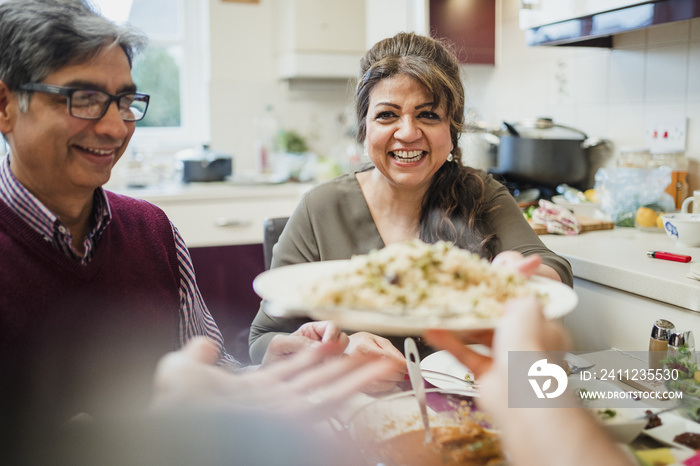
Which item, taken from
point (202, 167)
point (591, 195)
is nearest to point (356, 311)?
point (591, 195)

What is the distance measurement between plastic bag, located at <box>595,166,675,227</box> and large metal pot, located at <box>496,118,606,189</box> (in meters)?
0.25

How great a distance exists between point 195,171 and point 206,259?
607 mm

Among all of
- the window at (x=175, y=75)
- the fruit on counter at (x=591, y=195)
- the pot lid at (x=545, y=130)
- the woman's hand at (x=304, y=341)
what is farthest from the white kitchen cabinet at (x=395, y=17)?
the woman's hand at (x=304, y=341)

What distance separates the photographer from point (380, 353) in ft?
3.56

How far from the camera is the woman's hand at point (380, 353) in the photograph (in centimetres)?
93

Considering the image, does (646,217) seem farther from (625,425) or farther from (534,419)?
(534,419)

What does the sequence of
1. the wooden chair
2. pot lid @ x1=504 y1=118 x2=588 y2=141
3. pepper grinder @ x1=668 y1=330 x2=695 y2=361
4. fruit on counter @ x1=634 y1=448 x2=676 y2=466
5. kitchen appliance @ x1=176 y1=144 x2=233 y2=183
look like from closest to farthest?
fruit on counter @ x1=634 y1=448 x2=676 y2=466 < pepper grinder @ x1=668 y1=330 x2=695 y2=361 < the wooden chair < pot lid @ x1=504 y1=118 x2=588 y2=141 < kitchen appliance @ x1=176 y1=144 x2=233 y2=183

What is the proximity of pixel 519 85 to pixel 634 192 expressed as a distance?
1.01 m

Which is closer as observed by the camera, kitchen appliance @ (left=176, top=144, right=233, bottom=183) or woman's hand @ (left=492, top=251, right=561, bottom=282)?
woman's hand @ (left=492, top=251, right=561, bottom=282)

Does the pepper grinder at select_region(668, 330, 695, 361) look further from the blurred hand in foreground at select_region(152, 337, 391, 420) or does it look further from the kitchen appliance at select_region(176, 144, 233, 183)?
the kitchen appliance at select_region(176, 144, 233, 183)

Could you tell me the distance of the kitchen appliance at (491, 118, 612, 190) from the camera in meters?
2.48

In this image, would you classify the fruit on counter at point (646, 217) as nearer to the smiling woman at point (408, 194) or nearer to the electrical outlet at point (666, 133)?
the electrical outlet at point (666, 133)

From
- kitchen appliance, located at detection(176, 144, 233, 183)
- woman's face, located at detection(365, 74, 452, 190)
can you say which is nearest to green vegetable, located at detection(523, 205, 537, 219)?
woman's face, located at detection(365, 74, 452, 190)

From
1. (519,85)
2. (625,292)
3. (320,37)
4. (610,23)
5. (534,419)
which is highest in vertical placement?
(320,37)
